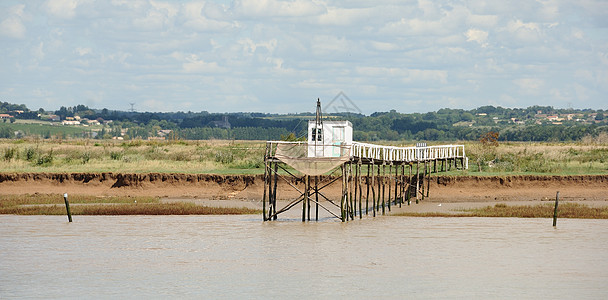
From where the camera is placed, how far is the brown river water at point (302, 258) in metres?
26.4

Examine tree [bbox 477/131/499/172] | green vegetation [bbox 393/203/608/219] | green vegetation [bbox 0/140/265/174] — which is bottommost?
green vegetation [bbox 393/203/608/219]

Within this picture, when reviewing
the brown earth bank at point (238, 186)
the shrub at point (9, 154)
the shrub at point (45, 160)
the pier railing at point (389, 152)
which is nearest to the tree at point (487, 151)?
the pier railing at point (389, 152)

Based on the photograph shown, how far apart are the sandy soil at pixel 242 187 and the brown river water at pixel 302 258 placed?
456 inches

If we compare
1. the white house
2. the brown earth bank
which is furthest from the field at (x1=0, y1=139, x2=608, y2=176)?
the white house

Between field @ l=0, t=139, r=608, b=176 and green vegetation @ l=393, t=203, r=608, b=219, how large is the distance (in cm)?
1251

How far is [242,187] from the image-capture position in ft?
187

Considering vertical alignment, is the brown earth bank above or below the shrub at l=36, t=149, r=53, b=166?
below

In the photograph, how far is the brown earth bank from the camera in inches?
2162

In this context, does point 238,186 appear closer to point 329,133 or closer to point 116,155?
point 329,133

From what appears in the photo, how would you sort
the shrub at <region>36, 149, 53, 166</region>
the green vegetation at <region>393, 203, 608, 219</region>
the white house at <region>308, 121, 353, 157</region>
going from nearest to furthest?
the white house at <region>308, 121, 353, 157</region>, the green vegetation at <region>393, 203, 608, 219</region>, the shrub at <region>36, 149, 53, 166</region>

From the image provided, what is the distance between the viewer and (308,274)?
94.3ft

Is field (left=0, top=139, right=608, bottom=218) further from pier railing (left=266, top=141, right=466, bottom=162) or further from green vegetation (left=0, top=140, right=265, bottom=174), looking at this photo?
pier railing (left=266, top=141, right=466, bottom=162)

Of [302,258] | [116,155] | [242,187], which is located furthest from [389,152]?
[116,155]

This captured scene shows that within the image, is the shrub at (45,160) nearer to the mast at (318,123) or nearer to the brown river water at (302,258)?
the brown river water at (302,258)
